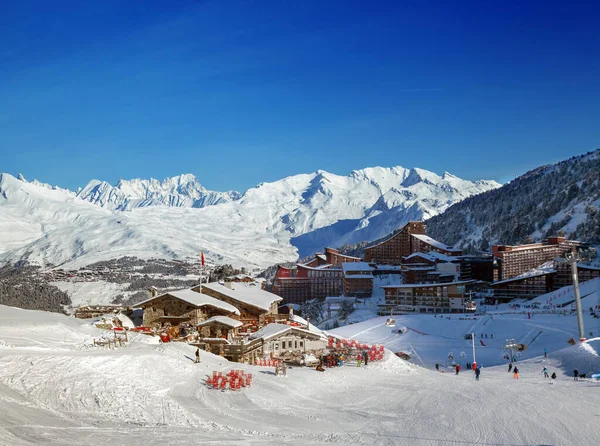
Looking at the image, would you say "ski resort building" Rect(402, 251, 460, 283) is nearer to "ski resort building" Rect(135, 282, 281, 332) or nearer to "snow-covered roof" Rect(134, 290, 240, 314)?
"ski resort building" Rect(135, 282, 281, 332)

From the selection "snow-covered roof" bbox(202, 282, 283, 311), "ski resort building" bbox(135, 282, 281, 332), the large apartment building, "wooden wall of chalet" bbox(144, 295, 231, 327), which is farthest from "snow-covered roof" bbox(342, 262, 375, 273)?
"wooden wall of chalet" bbox(144, 295, 231, 327)

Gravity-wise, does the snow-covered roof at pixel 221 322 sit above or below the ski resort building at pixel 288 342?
above

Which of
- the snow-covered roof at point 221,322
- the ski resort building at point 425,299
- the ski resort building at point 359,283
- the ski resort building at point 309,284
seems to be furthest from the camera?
the ski resort building at point 309,284

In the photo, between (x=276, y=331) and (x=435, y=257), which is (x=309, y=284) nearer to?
(x=435, y=257)

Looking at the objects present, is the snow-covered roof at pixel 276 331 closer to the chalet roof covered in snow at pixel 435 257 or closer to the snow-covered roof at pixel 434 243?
the chalet roof covered in snow at pixel 435 257

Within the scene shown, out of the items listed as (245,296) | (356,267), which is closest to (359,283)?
(356,267)

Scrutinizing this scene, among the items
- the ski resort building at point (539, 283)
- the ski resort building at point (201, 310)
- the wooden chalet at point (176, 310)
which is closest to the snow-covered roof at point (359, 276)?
the ski resort building at point (539, 283)
